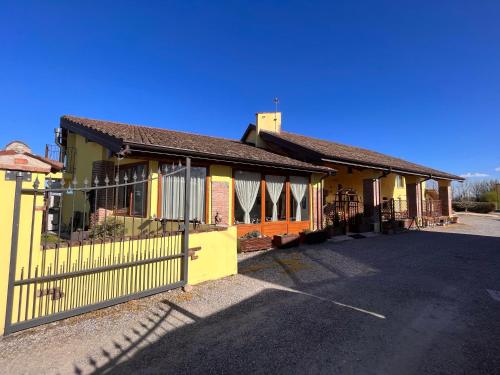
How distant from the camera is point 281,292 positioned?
5.10 meters

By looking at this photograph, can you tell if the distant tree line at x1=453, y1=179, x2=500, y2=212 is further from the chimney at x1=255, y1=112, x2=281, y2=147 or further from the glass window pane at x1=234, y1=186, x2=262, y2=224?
the glass window pane at x1=234, y1=186, x2=262, y2=224

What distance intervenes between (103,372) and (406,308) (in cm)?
407

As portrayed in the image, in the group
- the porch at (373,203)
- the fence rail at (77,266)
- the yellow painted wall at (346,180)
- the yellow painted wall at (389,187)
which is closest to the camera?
the fence rail at (77,266)

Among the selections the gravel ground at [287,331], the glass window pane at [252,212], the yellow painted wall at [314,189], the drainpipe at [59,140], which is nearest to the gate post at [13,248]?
the gravel ground at [287,331]

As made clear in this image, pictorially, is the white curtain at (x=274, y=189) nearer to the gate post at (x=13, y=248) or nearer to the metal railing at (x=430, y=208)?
the gate post at (x=13, y=248)

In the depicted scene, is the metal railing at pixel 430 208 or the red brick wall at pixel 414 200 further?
the metal railing at pixel 430 208

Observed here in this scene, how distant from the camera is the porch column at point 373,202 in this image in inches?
548

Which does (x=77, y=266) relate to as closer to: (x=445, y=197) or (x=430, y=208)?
(x=430, y=208)

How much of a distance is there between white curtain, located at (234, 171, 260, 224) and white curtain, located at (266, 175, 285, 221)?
559 millimetres

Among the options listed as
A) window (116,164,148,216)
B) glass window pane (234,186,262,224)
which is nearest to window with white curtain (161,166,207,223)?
window (116,164,148,216)

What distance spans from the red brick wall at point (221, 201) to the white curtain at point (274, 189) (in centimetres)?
181

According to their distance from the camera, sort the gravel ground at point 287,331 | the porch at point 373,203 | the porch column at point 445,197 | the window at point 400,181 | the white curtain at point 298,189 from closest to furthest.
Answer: the gravel ground at point 287,331
the white curtain at point 298,189
the porch at point 373,203
the window at point 400,181
the porch column at point 445,197

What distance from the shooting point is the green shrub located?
30.2 meters

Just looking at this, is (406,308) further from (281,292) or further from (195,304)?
(195,304)
